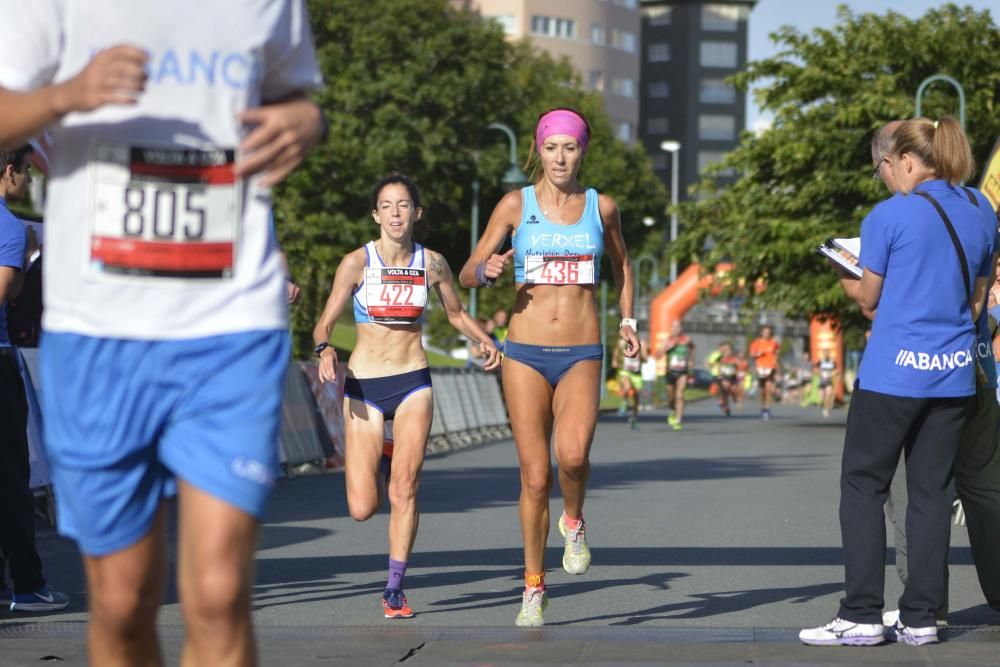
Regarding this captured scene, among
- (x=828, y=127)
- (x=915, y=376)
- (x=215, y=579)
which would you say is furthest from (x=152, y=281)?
(x=828, y=127)

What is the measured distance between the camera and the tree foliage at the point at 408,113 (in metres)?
52.1

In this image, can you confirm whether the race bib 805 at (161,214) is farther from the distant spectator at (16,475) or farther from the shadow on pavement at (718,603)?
the shadow on pavement at (718,603)

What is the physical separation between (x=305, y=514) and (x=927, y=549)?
7345 mm

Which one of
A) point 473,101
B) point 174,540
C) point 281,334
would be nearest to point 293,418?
point 174,540

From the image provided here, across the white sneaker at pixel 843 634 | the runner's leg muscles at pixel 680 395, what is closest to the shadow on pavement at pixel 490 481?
the white sneaker at pixel 843 634

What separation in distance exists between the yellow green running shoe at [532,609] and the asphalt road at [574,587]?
0.08 m

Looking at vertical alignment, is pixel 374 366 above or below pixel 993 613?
above

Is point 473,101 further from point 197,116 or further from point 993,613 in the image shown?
point 197,116

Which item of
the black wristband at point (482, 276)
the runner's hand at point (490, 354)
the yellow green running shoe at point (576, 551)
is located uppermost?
the black wristband at point (482, 276)

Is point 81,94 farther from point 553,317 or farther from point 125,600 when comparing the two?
point 553,317

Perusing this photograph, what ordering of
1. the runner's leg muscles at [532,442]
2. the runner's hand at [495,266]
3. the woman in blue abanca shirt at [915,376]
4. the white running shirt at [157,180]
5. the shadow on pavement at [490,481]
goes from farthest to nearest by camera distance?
the shadow on pavement at [490,481] < the runner's leg muscles at [532,442] < the runner's hand at [495,266] < the woman in blue abanca shirt at [915,376] < the white running shirt at [157,180]

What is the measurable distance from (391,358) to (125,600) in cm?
530

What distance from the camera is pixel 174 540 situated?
1179 cm

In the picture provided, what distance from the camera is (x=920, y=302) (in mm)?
7344
